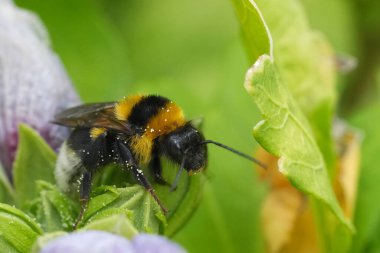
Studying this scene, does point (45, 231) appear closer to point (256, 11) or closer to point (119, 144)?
point (119, 144)

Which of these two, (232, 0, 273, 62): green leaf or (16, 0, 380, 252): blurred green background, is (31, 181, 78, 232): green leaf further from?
(232, 0, 273, 62): green leaf

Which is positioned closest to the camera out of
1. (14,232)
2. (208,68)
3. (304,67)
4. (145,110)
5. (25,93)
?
(14,232)

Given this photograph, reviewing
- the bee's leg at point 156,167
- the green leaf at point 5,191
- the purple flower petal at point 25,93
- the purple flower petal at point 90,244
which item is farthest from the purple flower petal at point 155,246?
the purple flower petal at point 25,93

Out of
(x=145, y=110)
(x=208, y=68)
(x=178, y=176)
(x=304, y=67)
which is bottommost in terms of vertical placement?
(x=208, y=68)

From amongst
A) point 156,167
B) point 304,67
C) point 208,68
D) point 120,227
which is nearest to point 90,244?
point 120,227

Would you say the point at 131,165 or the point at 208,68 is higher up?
the point at 131,165

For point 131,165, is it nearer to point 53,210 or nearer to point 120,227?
point 53,210

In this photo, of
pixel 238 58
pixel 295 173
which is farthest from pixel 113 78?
pixel 295 173
